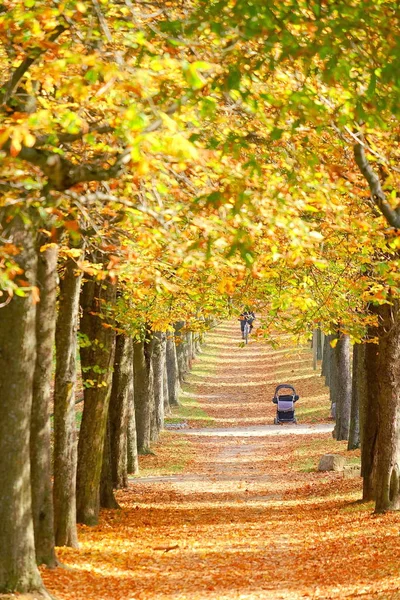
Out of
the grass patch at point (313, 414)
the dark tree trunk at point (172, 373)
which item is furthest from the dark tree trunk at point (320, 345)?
the dark tree trunk at point (172, 373)

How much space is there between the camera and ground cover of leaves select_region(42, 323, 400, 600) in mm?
13148

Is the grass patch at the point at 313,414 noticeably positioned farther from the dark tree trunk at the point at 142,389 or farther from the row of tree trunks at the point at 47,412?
the row of tree trunks at the point at 47,412

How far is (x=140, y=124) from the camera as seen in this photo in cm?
660

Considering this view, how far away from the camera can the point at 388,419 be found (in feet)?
60.9

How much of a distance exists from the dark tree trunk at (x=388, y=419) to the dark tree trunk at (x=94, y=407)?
462 centimetres

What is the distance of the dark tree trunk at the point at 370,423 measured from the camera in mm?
20672

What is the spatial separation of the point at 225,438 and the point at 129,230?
85.4 feet

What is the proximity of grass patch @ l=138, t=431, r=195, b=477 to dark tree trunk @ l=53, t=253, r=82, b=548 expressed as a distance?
43.2 ft

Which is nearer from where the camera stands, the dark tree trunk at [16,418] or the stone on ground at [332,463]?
the dark tree trunk at [16,418]

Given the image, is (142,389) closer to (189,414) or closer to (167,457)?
(167,457)

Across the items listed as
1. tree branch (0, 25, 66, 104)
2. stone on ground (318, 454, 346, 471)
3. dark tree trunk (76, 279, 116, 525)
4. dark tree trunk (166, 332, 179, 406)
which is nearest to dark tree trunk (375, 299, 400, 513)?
dark tree trunk (76, 279, 116, 525)

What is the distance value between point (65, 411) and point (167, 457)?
58.6 ft

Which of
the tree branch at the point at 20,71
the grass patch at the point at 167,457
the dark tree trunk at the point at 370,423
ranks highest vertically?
the tree branch at the point at 20,71

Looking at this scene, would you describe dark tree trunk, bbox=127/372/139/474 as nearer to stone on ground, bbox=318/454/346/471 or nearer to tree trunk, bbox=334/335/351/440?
stone on ground, bbox=318/454/346/471
